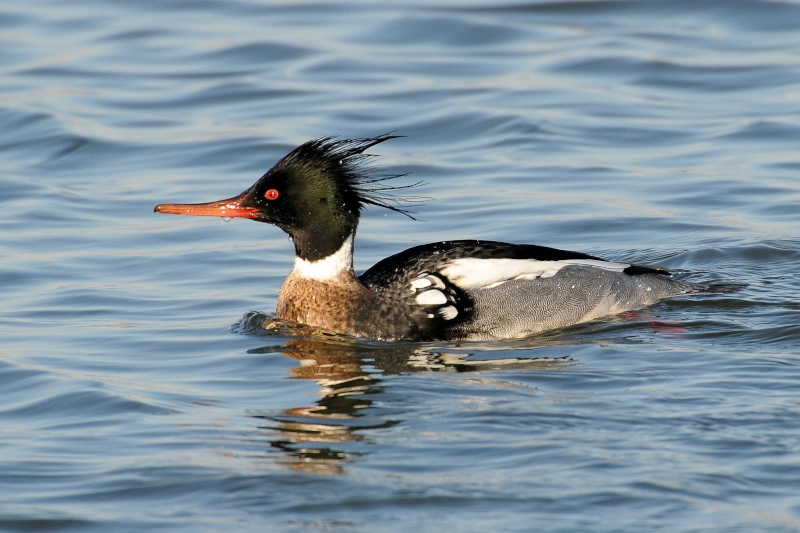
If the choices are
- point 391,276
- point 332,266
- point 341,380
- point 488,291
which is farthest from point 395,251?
point 341,380

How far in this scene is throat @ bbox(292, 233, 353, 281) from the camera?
9.20m

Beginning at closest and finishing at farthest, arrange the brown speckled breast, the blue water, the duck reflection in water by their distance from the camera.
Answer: the blue water < the duck reflection in water < the brown speckled breast

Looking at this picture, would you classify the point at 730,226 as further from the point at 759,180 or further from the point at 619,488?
the point at 619,488

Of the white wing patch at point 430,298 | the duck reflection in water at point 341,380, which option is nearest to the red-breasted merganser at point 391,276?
the white wing patch at point 430,298

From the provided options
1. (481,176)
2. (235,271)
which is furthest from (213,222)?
(481,176)

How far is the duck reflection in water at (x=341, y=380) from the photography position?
6.70m

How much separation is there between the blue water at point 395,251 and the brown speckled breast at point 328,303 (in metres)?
0.24

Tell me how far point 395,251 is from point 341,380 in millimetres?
3689

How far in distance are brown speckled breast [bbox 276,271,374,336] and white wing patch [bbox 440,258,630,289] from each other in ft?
1.99

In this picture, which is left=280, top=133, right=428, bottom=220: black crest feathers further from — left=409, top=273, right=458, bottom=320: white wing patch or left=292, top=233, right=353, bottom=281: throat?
left=409, top=273, right=458, bottom=320: white wing patch

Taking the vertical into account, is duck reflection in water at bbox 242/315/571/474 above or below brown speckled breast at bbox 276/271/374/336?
below

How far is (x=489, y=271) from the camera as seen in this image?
903cm

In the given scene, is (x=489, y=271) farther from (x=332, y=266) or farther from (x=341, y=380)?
(x=341, y=380)

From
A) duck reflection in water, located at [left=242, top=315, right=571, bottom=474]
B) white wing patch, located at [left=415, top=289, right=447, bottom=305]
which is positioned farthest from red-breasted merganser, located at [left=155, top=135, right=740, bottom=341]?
duck reflection in water, located at [left=242, top=315, right=571, bottom=474]
